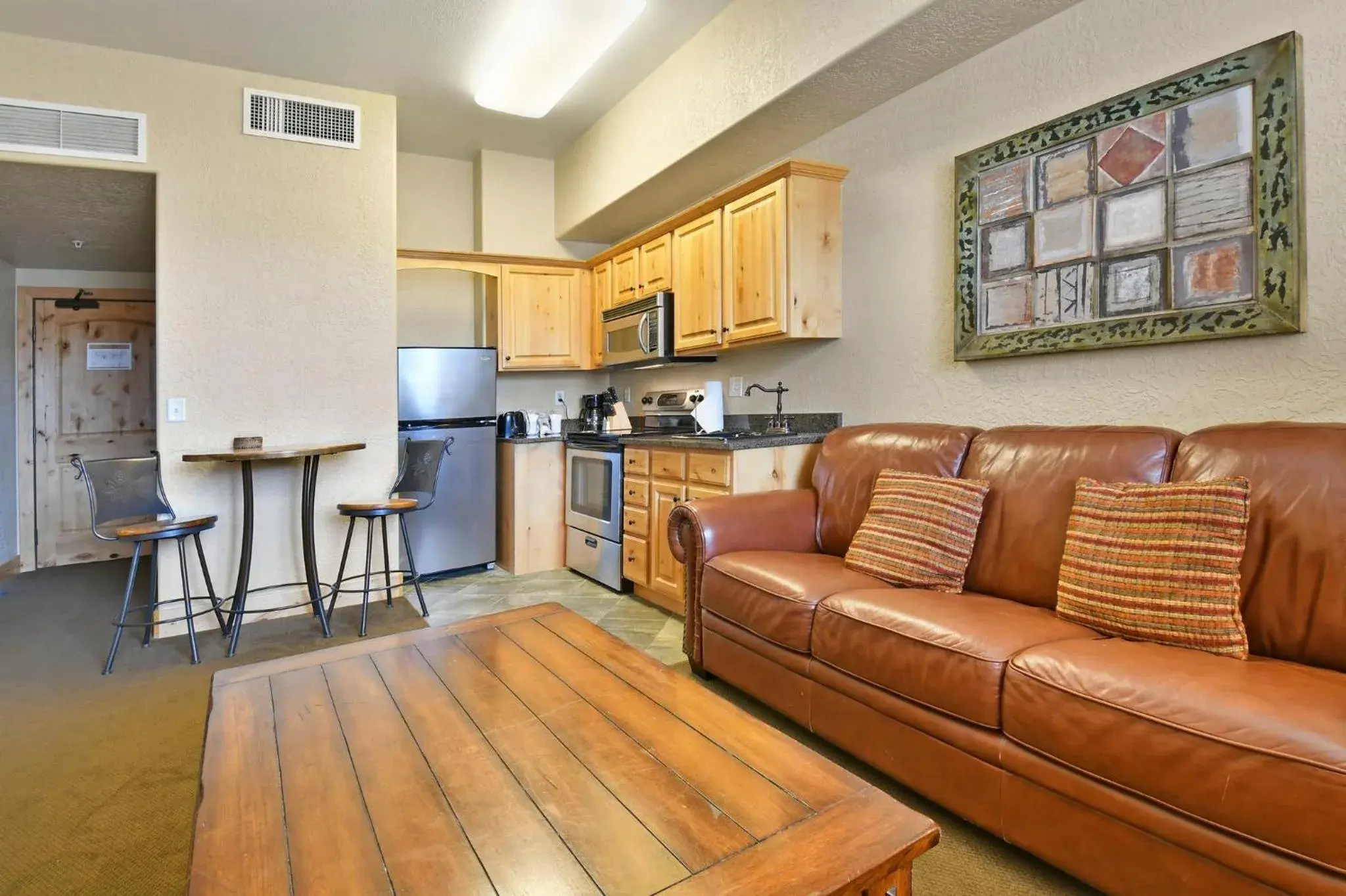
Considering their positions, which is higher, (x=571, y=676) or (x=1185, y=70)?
(x=1185, y=70)

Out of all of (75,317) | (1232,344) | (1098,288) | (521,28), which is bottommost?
(1232,344)

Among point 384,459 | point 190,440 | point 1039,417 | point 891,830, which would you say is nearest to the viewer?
point 891,830

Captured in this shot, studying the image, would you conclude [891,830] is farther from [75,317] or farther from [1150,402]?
[75,317]

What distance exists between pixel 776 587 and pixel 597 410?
3.01 metres

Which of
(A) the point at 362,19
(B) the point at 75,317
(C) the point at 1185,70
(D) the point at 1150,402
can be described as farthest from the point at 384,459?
(C) the point at 1185,70

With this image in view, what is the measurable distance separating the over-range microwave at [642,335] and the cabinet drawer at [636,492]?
2.83 feet

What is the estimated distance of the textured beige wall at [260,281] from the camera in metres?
3.34

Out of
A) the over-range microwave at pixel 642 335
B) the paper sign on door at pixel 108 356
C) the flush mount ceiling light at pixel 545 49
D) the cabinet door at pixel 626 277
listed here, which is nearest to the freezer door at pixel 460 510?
the over-range microwave at pixel 642 335

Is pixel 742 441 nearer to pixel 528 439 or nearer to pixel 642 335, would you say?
pixel 642 335

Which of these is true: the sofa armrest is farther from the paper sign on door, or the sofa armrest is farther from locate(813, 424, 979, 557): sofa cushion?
the paper sign on door

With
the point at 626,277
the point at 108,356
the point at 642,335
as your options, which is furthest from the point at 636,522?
the point at 108,356

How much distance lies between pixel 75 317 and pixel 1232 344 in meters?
7.06

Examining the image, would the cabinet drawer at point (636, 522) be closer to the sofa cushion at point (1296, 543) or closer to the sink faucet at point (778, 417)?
the sink faucet at point (778, 417)

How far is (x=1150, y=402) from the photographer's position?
2.22 metres
